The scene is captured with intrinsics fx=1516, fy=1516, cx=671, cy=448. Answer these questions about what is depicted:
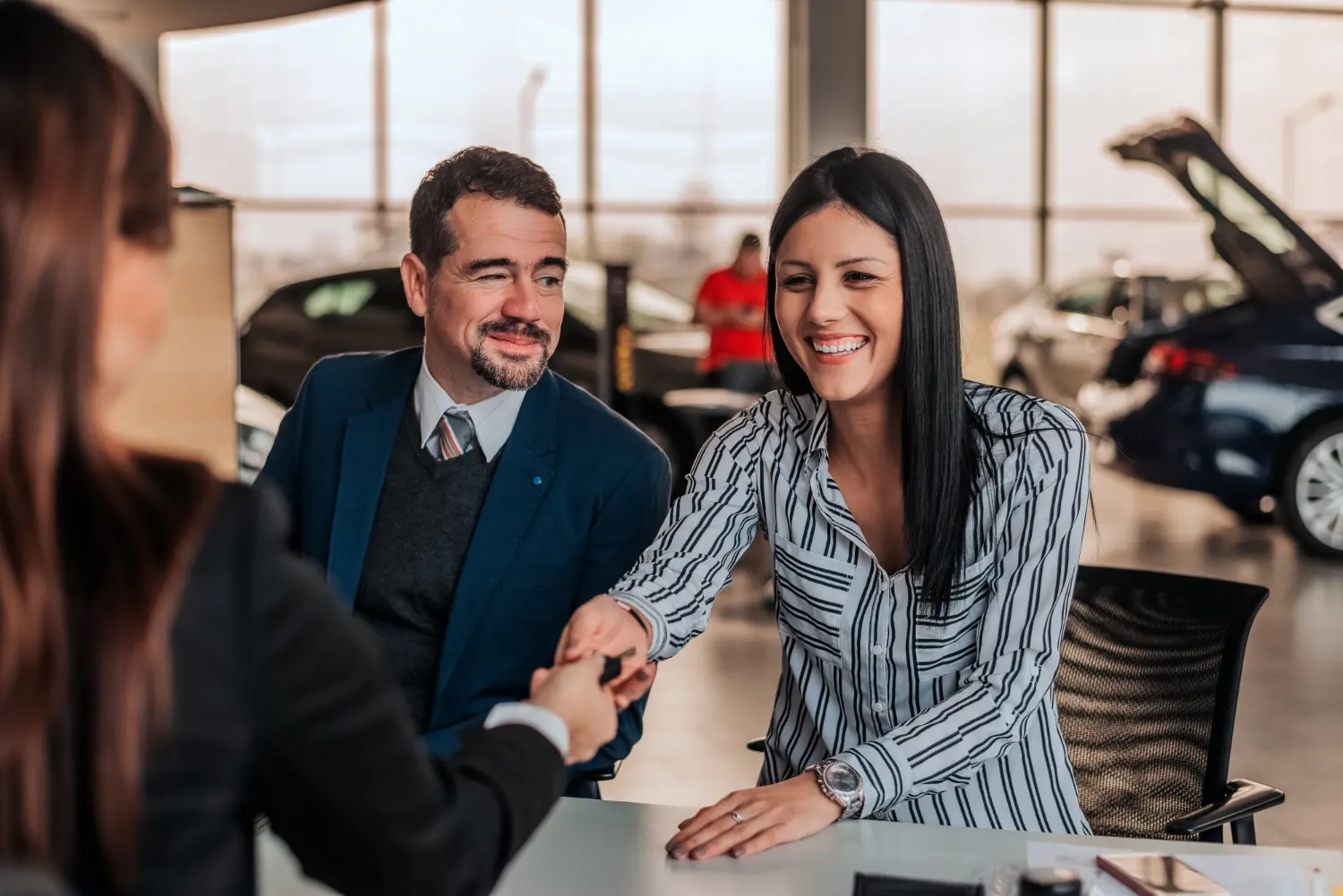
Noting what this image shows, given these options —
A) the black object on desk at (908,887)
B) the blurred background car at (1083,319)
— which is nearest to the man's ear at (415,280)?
the black object on desk at (908,887)

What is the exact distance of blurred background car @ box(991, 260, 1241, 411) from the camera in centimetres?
885

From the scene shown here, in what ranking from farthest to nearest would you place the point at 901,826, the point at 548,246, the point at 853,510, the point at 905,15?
the point at 905,15 → the point at 548,246 → the point at 853,510 → the point at 901,826

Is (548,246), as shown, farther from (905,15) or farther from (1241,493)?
(905,15)

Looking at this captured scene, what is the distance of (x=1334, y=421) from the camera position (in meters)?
6.30

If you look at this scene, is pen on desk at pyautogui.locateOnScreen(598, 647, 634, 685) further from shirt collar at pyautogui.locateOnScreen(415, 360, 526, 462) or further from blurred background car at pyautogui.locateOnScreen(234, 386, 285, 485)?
blurred background car at pyautogui.locateOnScreen(234, 386, 285, 485)

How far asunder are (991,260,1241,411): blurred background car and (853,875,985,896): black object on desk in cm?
741

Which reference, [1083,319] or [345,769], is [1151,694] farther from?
[1083,319]

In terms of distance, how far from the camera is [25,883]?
0.61 meters

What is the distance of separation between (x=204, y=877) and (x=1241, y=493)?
6.20 metres

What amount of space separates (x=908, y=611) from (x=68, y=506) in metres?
1.26

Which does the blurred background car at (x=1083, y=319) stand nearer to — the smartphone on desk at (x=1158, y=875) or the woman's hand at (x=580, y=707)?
the smartphone on desk at (x=1158, y=875)

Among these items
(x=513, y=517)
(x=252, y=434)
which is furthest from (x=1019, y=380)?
(x=513, y=517)

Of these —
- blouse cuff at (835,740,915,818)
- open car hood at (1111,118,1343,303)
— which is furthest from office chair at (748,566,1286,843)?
open car hood at (1111,118,1343,303)

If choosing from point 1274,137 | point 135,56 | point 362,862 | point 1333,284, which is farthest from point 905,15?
point 362,862
